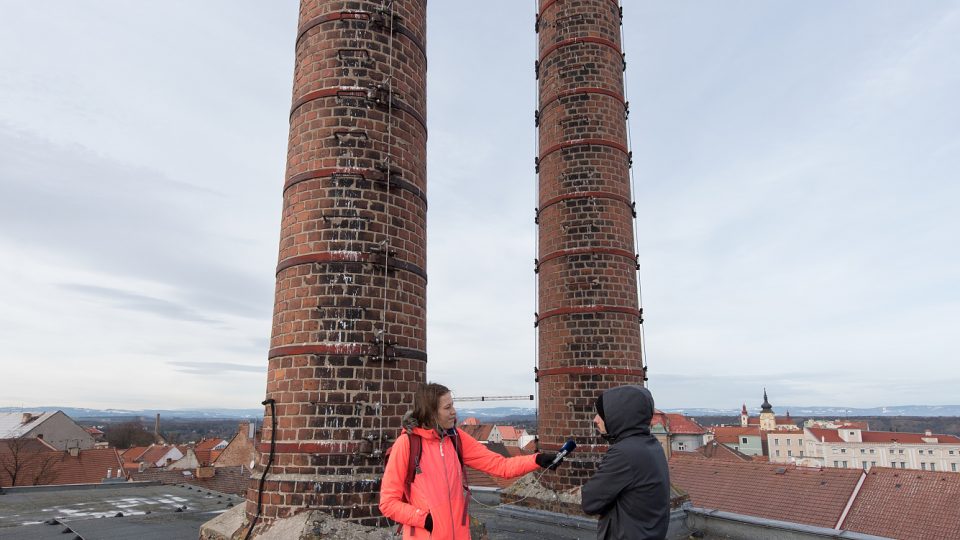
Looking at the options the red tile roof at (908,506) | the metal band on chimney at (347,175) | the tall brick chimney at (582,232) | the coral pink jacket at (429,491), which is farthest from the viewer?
the red tile roof at (908,506)

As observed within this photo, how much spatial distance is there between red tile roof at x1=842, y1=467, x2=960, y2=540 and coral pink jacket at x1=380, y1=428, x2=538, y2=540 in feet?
89.7

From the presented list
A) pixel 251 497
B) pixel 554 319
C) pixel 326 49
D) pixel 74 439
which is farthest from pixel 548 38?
pixel 74 439

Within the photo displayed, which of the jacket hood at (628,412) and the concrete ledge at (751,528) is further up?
the jacket hood at (628,412)

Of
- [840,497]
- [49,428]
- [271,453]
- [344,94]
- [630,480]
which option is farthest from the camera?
[49,428]

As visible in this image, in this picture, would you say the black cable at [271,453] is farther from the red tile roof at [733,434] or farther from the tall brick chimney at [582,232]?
the red tile roof at [733,434]

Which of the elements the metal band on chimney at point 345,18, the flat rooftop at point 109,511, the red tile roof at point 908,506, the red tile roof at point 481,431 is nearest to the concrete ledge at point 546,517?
the flat rooftop at point 109,511

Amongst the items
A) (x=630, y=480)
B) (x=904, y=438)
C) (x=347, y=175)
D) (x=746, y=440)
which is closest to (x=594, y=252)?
(x=347, y=175)

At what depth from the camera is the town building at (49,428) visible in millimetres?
58737

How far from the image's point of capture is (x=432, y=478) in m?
3.96

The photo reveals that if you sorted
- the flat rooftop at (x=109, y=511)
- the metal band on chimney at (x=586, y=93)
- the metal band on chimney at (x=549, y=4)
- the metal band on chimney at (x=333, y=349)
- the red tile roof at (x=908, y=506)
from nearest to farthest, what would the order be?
1. the metal band on chimney at (x=333, y=349)
2. the flat rooftop at (x=109, y=511)
3. the metal band on chimney at (x=586, y=93)
4. the metal band on chimney at (x=549, y=4)
5. the red tile roof at (x=908, y=506)

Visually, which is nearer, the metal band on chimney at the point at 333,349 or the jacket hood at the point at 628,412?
the jacket hood at the point at 628,412

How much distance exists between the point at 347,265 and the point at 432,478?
11.2 ft

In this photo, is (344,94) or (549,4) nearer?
(344,94)

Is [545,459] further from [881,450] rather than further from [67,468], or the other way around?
Answer: [881,450]
